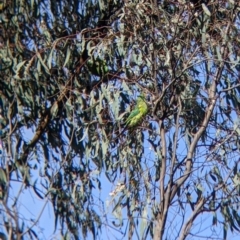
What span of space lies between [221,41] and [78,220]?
1.38 metres

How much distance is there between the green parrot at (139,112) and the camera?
5371 mm

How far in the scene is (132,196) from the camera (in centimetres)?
512

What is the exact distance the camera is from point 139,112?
5.39m

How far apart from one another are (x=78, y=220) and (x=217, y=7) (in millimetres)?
1579

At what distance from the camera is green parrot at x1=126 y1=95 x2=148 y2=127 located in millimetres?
5371

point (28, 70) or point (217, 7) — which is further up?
point (217, 7)

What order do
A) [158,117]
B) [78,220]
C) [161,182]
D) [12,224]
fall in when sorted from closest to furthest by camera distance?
[12,224], [161,182], [158,117], [78,220]

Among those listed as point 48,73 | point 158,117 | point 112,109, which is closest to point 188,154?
point 158,117

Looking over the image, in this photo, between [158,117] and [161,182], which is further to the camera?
[158,117]

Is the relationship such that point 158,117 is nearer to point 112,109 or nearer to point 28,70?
point 112,109

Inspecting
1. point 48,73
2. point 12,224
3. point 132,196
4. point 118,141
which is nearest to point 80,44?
point 48,73

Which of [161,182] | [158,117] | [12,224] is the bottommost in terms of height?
[12,224]

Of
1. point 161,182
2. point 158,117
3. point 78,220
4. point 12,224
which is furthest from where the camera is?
point 78,220

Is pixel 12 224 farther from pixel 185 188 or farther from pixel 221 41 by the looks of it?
pixel 221 41
